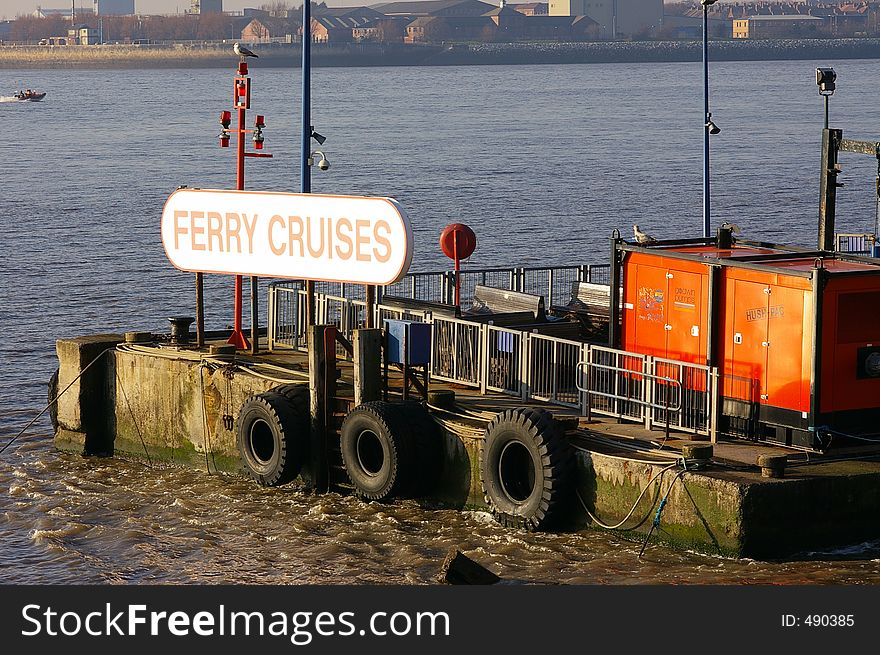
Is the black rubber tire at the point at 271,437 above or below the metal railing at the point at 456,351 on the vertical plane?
below

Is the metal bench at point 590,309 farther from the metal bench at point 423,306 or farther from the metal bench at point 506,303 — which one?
the metal bench at point 423,306

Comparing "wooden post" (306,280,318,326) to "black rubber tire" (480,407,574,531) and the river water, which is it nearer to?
the river water

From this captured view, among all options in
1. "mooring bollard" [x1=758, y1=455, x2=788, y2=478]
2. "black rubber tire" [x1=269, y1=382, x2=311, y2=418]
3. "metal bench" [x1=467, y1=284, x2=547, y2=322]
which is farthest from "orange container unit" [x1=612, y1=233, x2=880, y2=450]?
"black rubber tire" [x1=269, y1=382, x2=311, y2=418]

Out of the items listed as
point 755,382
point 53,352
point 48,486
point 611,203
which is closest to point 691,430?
point 755,382

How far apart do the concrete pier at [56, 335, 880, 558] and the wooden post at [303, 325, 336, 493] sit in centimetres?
25

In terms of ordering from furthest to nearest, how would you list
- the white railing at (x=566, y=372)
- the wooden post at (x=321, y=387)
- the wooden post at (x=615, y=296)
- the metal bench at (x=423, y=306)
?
1. the metal bench at (x=423, y=306)
2. the wooden post at (x=615, y=296)
3. the wooden post at (x=321, y=387)
4. the white railing at (x=566, y=372)

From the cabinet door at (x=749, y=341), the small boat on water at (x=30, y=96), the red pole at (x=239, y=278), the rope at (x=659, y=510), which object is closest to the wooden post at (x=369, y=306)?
the red pole at (x=239, y=278)

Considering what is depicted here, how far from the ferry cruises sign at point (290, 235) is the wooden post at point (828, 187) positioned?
19.5 feet

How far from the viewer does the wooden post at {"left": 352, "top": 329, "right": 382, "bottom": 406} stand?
2158 centimetres

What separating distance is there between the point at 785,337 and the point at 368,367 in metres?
5.74

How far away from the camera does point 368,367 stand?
21.7 m

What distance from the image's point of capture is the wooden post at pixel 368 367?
70.8ft

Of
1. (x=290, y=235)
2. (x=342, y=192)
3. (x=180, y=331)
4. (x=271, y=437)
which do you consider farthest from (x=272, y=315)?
(x=342, y=192)

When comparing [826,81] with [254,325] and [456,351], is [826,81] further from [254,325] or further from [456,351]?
[254,325]
